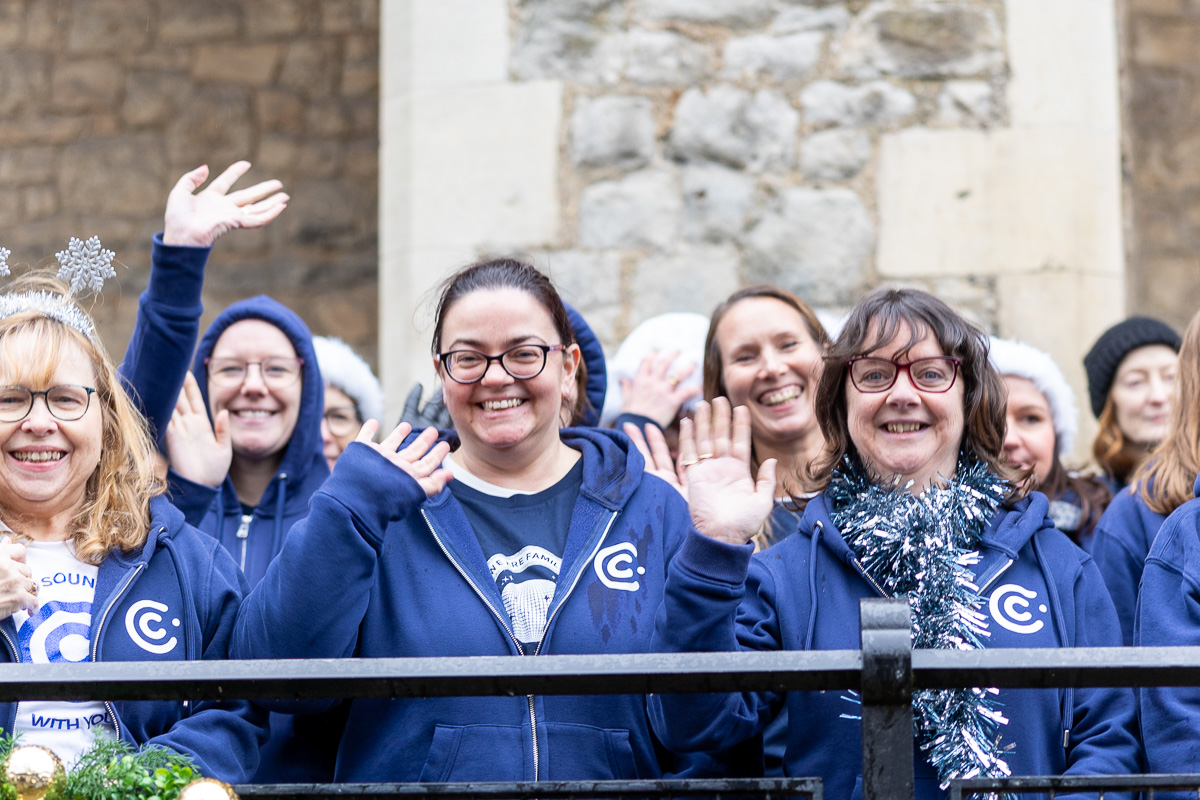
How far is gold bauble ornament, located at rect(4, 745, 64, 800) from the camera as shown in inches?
69.4

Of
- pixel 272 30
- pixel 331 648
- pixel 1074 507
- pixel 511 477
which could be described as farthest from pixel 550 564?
Answer: pixel 272 30

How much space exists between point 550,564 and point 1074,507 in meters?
1.89

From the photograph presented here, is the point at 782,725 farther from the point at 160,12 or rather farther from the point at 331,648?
the point at 160,12

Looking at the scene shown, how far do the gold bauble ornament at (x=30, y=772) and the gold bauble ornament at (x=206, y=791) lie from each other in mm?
186

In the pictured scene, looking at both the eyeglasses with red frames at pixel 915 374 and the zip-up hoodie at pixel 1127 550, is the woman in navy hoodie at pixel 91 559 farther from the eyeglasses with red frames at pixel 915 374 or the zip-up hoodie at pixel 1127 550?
the zip-up hoodie at pixel 1127 550

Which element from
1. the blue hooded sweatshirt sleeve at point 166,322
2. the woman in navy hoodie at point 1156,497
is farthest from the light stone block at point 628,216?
the woman in navy hoodie at point 1156,497

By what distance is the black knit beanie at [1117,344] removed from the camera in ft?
13.3

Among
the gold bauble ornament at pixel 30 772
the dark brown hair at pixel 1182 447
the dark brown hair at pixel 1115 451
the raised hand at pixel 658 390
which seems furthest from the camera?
the dark brown hair at pixel 1115 451

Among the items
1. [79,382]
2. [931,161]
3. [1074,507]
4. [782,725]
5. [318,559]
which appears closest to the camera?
[318,559]

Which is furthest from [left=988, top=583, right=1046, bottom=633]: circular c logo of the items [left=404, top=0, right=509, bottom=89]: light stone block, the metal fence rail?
[left=404, top=0, right=509, bottom=89]: light stone block

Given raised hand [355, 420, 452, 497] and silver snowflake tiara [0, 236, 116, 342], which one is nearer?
raised hand [355, 420, 452, 497]

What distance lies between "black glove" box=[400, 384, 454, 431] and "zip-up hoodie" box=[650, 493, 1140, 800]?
1235 millimetres

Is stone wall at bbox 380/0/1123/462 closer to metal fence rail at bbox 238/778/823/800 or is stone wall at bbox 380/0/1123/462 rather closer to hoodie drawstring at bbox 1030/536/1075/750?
hoodie drawstring at bbox 1030/536/1075/750

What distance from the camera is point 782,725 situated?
2.33m
